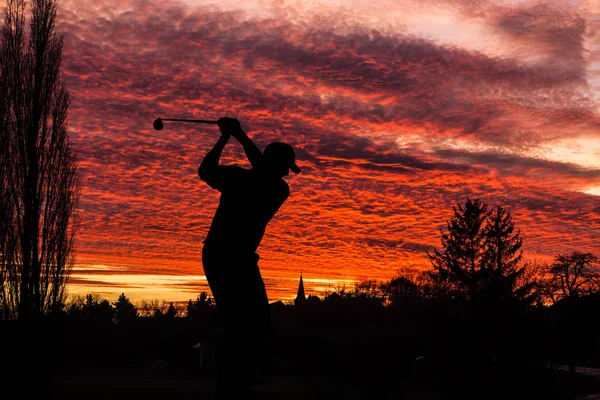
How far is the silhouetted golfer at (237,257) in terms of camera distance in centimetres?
587

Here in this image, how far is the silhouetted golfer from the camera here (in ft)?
19.3

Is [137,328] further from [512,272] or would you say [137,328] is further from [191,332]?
[512,272]

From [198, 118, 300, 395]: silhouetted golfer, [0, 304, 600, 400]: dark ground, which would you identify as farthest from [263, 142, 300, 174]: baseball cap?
[0, 304, 600, 400]: dark ground

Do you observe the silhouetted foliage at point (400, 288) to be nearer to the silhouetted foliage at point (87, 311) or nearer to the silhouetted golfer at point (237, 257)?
the silhouetted foliage at point (87, 311)

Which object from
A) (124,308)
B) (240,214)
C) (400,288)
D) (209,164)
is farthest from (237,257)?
(124,308)

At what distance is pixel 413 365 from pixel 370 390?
6.55m

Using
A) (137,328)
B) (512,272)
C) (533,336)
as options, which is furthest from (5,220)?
(512,272)

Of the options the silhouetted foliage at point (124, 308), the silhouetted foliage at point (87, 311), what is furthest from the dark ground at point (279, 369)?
the silhouetted foliage at point (124, 308)

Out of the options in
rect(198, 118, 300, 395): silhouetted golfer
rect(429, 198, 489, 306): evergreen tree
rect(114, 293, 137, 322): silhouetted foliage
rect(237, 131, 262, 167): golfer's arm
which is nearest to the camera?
rect(198, 118, 300, 395): silhouetted golfer

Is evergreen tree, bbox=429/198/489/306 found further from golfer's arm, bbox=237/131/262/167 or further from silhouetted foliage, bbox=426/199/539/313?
golfer's arm, bbox=237/131/262/167

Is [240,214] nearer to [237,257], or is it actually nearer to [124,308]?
[237,257]

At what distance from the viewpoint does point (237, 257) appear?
5.92 m

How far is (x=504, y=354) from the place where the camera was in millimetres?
23500

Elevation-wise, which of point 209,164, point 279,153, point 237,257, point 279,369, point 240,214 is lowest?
point 279,369
